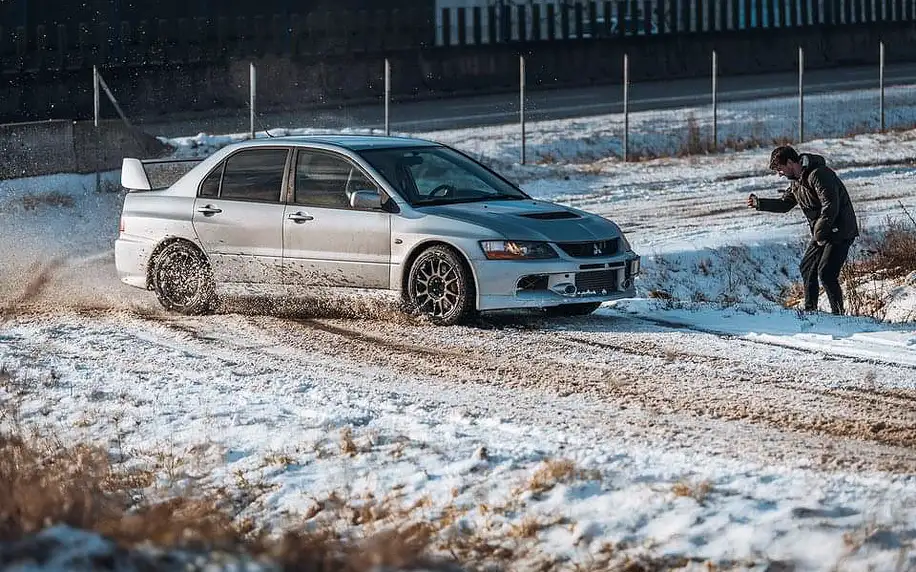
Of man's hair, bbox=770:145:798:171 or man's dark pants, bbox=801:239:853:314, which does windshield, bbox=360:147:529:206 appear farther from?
man's dark pants, bbox=801:239:853:314

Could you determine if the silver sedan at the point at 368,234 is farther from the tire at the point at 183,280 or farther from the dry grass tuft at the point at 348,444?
the dry grass tuft at the point at 348,444

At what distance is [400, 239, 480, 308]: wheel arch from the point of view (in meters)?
11.0

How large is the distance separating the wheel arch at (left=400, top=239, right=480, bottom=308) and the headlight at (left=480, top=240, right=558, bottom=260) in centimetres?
18

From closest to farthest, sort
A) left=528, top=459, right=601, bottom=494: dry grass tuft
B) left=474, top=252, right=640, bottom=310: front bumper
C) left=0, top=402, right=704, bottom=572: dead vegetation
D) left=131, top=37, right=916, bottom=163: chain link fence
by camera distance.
A: left=0, top=402, right=704, bottom=572: dead vegetation < left=528, top=459, right=601, bottom=494: dry grass tuft < left=474, top=252, right=640, bottom=310: front bumper < left=131, top=37, right=916, bottom=163: chain link fence

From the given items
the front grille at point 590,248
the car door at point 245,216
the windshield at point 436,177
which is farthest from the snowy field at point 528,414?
the windshield at point 436,177

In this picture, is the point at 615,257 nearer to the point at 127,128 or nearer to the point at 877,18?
the point at 127,128

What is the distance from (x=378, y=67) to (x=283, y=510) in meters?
31.0

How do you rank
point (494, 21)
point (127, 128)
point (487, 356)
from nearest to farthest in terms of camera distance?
point (487, 356)
point (127, 128)
point (494, 21)

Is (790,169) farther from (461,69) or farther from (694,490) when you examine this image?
(461,69)

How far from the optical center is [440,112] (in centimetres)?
3388

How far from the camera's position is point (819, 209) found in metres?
12.4

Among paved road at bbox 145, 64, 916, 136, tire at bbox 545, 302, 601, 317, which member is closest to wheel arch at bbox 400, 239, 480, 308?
tire at bbox 545, 302, 601, 317

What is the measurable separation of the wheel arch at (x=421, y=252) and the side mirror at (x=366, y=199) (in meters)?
0.46

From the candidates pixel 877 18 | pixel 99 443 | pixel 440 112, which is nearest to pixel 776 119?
pixel 440 112
